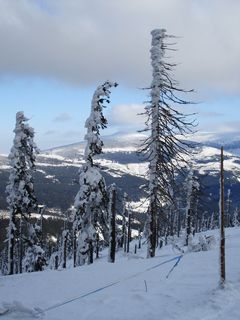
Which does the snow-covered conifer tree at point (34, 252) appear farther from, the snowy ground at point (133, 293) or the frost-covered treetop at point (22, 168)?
the snowy ground at point (133, 293)

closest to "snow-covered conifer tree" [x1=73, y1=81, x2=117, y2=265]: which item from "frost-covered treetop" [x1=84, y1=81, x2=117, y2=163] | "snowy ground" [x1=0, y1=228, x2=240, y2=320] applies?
"frost-covered treetop" [x1=84, y1=81, x2=117, y2=163]

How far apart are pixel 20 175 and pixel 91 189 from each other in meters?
5.53

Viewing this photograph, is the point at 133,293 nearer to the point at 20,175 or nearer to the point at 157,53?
the point at 157,53

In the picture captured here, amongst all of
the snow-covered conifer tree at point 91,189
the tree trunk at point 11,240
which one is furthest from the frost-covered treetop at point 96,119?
the tree trunk at point 11,240

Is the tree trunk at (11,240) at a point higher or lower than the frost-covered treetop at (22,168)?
lower

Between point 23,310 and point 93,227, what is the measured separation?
18.6m

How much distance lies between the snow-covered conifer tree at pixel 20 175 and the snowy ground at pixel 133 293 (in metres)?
9.59

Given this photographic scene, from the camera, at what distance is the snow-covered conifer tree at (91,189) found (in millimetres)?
31250

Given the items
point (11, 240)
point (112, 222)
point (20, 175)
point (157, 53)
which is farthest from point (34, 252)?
point (157, 53)

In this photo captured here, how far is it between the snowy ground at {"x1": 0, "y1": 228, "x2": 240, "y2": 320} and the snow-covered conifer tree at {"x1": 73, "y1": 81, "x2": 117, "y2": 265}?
8917 mm

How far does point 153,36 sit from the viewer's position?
2714 cm

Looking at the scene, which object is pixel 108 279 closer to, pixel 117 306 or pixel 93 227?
pixel 117 306

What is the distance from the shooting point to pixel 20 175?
32.8 metres

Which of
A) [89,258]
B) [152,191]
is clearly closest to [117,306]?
[152,191]
